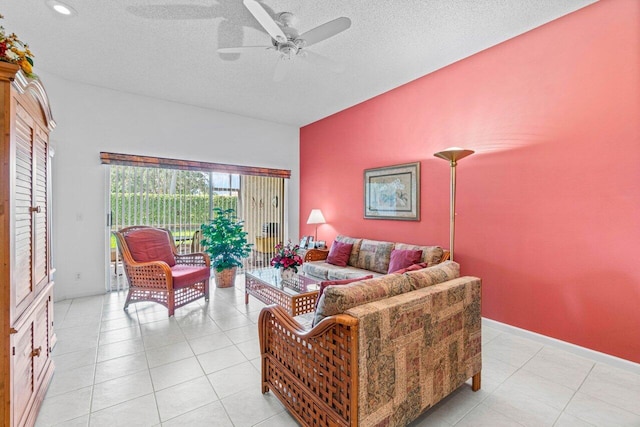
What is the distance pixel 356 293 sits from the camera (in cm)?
145

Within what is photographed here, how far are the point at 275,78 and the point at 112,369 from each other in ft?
9.87

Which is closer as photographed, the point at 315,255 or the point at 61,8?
the point at 61,8

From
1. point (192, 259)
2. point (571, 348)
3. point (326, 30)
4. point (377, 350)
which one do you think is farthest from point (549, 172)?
point (192, 259)

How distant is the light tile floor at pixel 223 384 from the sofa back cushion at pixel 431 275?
810 mm

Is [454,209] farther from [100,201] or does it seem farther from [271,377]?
[100,201]

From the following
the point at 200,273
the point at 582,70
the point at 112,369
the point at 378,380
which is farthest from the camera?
the point at 200,273

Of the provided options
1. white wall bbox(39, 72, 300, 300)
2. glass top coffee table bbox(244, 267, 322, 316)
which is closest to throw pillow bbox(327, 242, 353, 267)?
glass top coffee table bbox(244, 267, 322, 316)

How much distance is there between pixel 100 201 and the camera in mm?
4086

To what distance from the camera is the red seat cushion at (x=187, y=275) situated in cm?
331

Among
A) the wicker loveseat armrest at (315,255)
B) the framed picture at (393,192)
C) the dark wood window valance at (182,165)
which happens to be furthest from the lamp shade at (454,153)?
the dark wood window valance at (182,165)

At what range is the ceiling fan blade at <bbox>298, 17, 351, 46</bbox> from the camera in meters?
2.13

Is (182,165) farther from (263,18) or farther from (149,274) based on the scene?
(263,18)

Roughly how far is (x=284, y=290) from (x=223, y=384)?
1.17 m

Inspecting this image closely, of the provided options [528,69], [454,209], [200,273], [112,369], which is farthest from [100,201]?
[528,69]
